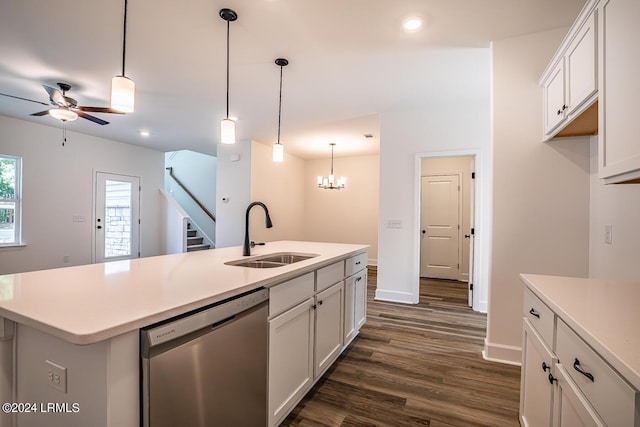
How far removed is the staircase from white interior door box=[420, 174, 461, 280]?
17.1ft

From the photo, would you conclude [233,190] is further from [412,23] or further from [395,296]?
[412,23]

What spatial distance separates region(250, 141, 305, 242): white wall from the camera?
582 cm

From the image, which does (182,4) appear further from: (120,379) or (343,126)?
(343,126)

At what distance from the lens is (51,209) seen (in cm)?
499

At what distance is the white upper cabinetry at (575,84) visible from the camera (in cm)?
150

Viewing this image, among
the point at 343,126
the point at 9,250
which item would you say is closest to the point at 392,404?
the point at 343,126

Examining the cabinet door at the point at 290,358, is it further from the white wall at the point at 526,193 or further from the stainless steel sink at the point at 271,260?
the white wall at the point at 526,193

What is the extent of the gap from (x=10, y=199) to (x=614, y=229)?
23.7 ft

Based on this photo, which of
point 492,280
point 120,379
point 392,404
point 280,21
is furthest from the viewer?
point 492,280

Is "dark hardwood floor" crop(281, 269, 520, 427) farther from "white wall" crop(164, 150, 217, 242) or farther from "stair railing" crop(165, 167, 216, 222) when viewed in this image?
"white wall" crop(164, 150, 217, 242)

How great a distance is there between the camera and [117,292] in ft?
3.78

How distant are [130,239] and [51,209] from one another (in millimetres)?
1512

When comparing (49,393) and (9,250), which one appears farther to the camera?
(9,250)

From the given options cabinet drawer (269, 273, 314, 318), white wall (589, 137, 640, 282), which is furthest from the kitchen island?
white wall (589, 137, 640, 282)
